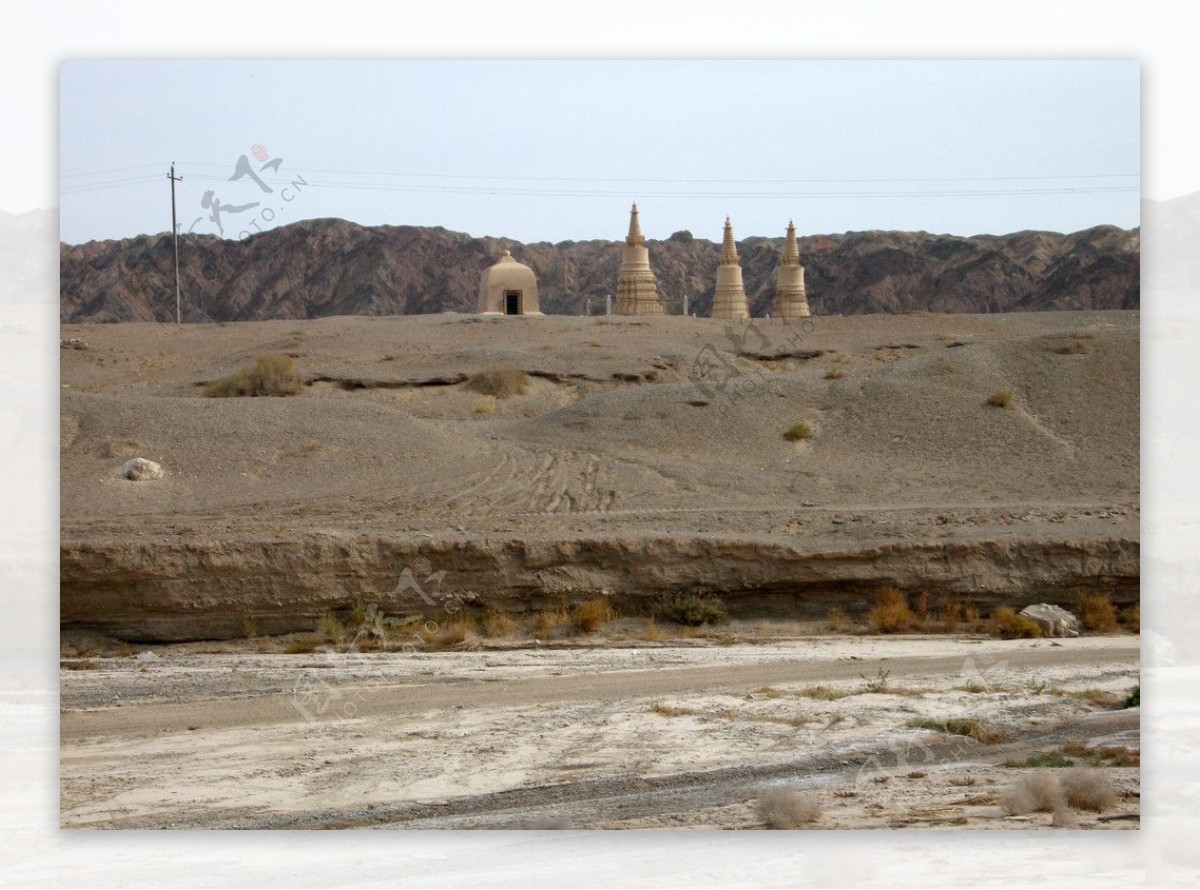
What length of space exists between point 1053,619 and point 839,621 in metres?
2.06

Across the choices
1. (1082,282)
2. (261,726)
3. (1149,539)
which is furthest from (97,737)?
(1082,282)

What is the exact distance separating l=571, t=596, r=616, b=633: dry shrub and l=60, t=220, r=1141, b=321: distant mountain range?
25.6 meters

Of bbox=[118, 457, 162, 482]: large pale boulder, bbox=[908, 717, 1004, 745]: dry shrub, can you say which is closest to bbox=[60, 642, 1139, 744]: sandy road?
bbox=[908, 717, 1004, 745]: dry shrub

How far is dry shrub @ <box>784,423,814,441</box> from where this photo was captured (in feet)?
71.3

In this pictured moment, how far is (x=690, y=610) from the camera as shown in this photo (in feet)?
49.1

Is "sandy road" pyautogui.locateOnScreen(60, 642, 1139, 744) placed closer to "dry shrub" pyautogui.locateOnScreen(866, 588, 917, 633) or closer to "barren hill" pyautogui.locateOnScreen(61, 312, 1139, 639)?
"dry shrub" pyautogui.locateOnScreen(866, 588, 917, 633)

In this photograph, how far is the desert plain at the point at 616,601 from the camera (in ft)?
31.9

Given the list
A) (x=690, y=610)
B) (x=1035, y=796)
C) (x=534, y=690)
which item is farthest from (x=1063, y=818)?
(x=690, y=610)

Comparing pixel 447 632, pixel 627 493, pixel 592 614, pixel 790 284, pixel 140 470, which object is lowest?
pixel 447 632

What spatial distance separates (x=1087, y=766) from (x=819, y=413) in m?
13.3

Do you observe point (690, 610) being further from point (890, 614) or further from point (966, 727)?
point (966, 727)

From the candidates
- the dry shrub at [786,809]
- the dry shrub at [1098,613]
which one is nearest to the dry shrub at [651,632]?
the dry shrub at [1098,613]

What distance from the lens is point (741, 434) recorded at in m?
22.2

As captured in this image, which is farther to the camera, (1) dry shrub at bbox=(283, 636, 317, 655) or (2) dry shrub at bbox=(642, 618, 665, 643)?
(2) dry shrub at bbox=(642, 618, 665, 643)
